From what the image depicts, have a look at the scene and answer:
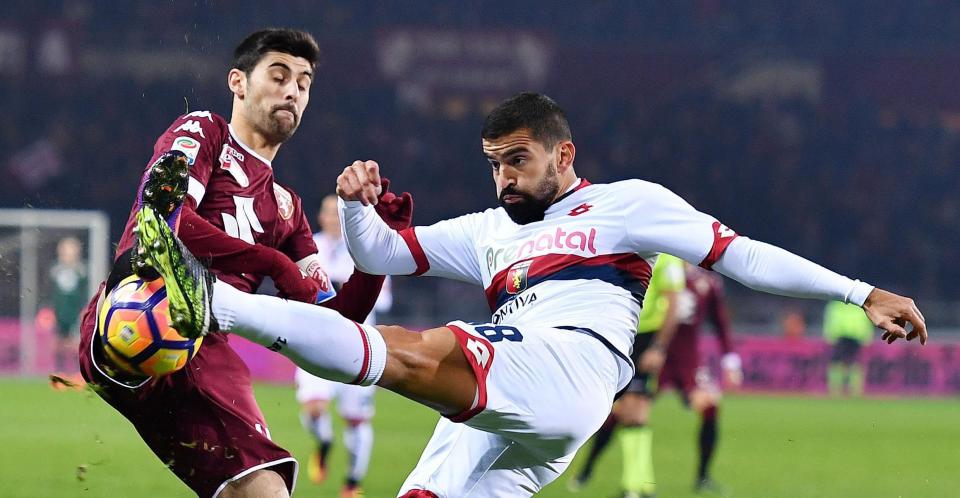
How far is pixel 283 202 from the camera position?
498 centimetres

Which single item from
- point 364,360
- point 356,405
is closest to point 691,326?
point 356,405

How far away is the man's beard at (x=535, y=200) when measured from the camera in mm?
4883

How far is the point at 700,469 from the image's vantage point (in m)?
9.72

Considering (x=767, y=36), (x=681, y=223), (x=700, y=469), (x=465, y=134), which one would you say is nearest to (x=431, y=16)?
(x=465, y=134)

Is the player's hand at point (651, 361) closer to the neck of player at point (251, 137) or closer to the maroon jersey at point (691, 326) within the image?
the maroon jersey at point (691, 326)

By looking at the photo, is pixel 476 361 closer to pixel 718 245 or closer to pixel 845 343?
pixel 718 245

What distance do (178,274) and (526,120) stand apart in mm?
1622

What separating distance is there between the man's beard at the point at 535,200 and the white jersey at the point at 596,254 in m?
0.03

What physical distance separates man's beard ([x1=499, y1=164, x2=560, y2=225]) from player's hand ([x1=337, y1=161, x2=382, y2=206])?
0.48 m

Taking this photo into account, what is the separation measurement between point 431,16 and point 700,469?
19.8 metres

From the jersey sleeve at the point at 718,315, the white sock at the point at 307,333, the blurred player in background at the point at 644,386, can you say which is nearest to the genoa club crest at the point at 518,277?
the white sock at the point at 307,333

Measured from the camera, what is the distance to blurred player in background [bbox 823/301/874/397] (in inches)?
830

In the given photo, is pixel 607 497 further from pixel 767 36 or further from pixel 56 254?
pixel 767 36

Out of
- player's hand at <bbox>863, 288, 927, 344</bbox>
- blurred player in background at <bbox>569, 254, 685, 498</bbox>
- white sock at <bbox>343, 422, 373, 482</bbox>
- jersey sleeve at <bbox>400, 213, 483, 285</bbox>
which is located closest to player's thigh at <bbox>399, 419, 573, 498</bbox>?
jersey sleeve at <bbox>400, 213, 483, 285</bbox>
